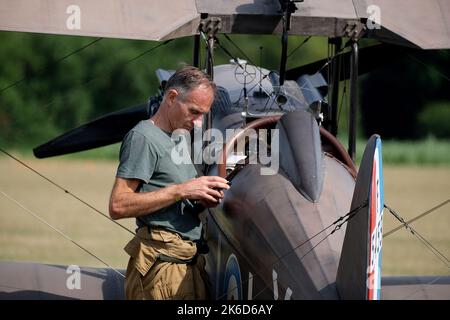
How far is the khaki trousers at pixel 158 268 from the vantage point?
4633mm

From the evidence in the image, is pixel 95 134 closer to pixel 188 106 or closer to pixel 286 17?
pixel 286 17

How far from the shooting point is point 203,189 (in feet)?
14.6

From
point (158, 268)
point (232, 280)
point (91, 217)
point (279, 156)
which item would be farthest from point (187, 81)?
point (91, 217)

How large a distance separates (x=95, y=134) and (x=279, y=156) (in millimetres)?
3604

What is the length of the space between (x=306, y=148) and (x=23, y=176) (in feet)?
62.9

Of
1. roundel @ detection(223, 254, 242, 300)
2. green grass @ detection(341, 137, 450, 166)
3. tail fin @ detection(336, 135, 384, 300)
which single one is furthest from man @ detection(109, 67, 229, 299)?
green grass @ detection(341, 137, 450, 166)

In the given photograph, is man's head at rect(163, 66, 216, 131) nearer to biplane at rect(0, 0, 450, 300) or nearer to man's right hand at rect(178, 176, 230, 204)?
man's right hand at rect(178, 176, 230, 204)

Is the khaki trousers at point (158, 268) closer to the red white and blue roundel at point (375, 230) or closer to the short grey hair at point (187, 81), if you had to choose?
the short grey hair at point (187, 81)

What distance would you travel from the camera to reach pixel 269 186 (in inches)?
189

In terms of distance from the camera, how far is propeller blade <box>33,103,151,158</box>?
8.31 metres
